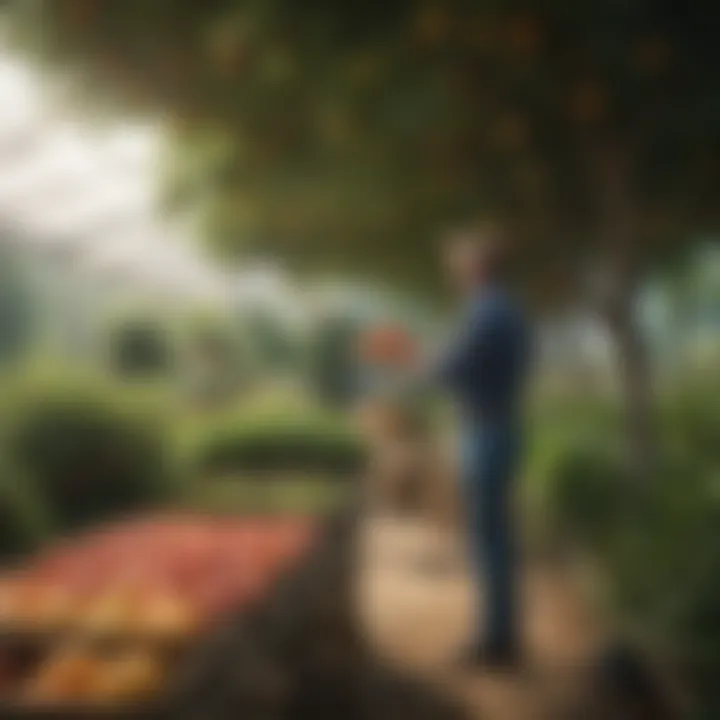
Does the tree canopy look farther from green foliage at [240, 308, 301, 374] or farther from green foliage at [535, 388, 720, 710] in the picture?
green foliage at [535, 388, 720, 710]

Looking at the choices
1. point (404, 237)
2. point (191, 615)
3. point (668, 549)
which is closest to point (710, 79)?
point (404, 237)

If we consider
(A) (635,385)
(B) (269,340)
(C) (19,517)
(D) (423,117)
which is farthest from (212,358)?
(A) (635,385)

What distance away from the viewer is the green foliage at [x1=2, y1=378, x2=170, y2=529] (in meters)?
0.99

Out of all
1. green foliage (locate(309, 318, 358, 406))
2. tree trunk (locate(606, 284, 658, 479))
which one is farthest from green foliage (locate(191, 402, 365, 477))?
tree trunk (locate(606, 284, 658, 479))

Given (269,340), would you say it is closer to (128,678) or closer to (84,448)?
(84,448)

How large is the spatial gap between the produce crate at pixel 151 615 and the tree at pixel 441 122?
0.31 meters

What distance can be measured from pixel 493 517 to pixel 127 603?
38 cm

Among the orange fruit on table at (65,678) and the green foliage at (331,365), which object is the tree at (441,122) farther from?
the orange fruit on table at (65,678)

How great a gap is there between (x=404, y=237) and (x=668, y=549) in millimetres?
440

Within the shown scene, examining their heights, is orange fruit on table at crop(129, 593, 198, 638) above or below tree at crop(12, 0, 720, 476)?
below

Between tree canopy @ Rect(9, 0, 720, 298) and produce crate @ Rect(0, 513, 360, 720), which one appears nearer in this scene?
produce crate @ Rect(0, 513, 360, 720)

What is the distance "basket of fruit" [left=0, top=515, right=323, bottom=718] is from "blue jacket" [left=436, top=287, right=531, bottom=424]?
0.70 feet

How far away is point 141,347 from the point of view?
1.03m

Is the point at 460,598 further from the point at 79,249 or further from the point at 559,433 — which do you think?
the point at 79,249
